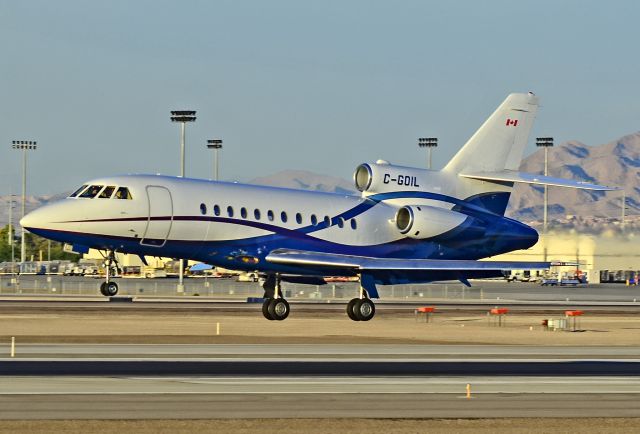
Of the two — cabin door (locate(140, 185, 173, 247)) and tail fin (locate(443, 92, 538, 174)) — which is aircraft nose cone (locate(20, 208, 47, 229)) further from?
tail fin (locate(443, 92, 538, 174))

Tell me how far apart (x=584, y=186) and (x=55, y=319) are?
70.5 ft

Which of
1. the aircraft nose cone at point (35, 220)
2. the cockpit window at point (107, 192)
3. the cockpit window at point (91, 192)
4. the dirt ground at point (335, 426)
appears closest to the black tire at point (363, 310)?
the cockpit window at point (107, 192)

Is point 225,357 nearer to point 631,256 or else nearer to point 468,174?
point 468,174

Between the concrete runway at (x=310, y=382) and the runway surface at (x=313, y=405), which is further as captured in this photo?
the concrete runway at (x=310, y=382)

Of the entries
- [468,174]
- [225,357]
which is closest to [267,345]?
[225,357]

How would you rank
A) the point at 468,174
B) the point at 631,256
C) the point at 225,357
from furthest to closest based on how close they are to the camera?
the point at 631,256 < the point at 468,174 < the point at 225,357

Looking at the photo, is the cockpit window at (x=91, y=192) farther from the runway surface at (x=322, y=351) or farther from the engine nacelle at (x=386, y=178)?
the engine nacelle at (x=386, y=178)

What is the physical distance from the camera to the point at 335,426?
1966 cm

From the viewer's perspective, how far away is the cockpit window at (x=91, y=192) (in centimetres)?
4316

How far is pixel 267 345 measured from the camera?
36312 millimetres

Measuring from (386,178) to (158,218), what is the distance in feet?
34.0

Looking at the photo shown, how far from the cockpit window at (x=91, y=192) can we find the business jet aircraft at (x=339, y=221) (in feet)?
0.12

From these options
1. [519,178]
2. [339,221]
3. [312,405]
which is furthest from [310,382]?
[519,178]

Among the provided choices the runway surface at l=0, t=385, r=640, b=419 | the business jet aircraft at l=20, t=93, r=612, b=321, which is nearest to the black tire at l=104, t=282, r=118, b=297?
the business jet aircraft at l=20, t=93, r=612, b=321
